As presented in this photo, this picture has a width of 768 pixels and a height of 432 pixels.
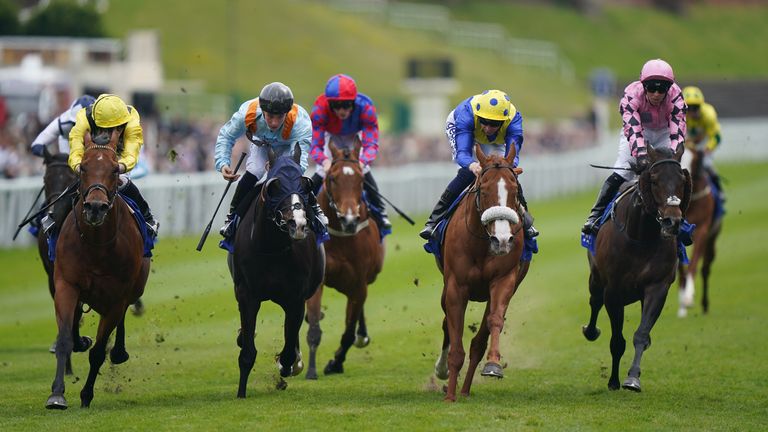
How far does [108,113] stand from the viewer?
11.5 m

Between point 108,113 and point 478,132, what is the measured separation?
3.08 meters

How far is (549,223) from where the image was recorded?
1227 inches

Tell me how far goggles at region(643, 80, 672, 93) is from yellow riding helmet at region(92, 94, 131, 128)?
434cm

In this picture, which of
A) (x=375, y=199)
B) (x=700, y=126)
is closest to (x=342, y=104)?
(x=375, y=199)

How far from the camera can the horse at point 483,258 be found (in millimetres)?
10711

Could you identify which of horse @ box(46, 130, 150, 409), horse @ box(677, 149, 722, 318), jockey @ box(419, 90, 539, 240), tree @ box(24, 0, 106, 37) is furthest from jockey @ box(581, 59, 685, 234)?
tree @ box(24, 0, 106, 37)

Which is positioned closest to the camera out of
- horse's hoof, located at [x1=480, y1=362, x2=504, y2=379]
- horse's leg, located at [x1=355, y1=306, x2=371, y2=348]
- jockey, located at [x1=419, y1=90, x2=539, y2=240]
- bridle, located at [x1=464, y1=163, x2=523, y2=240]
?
horse's hoof, located at [x1=480, y1=362, x2=504, y2=379]

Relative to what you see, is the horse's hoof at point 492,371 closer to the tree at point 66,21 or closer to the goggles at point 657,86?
the goggles at point 657,86

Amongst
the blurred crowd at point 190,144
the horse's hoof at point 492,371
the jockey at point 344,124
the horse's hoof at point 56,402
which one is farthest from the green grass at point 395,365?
the blurred crowd at point 190,144

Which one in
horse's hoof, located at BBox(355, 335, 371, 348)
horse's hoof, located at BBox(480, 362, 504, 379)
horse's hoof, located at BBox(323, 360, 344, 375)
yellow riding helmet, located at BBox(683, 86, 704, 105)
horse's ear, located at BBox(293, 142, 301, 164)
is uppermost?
yellow riding helmet, located at BBox(683, 86, 704, 105)

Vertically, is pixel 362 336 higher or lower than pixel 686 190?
lower

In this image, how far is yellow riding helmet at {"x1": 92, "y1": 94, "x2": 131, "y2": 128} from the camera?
Answer: 11.5 metres

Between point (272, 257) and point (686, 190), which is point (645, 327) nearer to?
point (686, 190)

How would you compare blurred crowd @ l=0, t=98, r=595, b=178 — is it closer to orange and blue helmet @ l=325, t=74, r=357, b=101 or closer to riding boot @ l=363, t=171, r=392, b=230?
orange and blue helmet @ l=325, t=74, r=357, b=101
